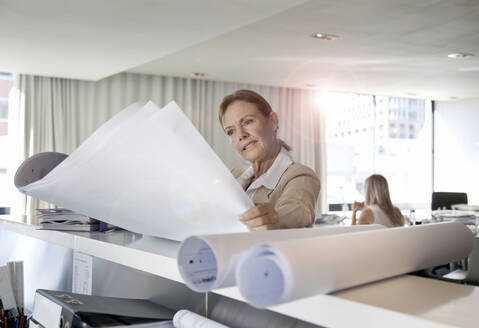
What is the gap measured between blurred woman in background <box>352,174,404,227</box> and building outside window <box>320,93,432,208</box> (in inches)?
153

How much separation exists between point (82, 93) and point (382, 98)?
4654mm

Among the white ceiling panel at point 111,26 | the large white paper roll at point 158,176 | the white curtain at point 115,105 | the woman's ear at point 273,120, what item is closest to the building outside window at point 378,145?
the white curtain at point 115,105

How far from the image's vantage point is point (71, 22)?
387cm

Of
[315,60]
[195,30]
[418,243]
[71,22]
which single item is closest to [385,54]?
[315,60]

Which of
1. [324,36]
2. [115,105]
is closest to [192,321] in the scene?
[324,36]

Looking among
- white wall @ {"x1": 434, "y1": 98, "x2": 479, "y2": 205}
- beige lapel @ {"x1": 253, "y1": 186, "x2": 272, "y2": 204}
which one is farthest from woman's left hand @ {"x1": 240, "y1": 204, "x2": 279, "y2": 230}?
white wall @ {"x1": 434, "y1": 98, "x2": 479, "y2": 205}

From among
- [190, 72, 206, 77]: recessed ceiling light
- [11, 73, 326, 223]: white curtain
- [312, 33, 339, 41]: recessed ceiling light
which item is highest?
[190, 72, 206, 77]: recessed ceiling light

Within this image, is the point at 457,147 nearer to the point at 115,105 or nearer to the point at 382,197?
the point at 382,197

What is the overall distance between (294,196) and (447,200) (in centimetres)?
644

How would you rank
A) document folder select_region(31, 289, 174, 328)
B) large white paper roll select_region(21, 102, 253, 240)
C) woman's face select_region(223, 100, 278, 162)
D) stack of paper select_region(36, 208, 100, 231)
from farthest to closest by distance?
1. woman's face select_region(223, 100, 278, 162)
2. stack of paper select_region(36, 208, 100, 231)
3. document folder select_region(31, 289, 174, 328)
4. large white paper roll select_region(21, 102, 253, 240)

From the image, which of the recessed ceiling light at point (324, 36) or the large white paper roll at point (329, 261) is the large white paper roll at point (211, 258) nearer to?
the large white paper roll at point (329, 261)

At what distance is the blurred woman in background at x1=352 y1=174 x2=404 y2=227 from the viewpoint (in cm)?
440

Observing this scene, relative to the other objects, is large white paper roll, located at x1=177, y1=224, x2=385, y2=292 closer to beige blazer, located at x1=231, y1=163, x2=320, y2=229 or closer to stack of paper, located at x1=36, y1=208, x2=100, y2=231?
beige blazer, located at x1=231, y1=163, x2=320, y2=229

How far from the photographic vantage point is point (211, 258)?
528 millimetres
